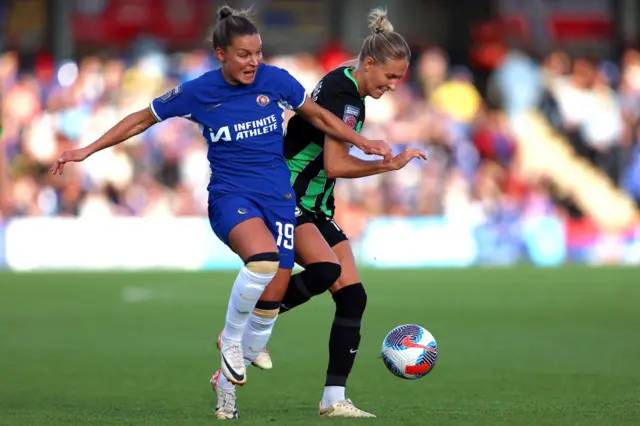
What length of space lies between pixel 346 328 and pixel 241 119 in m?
1.39

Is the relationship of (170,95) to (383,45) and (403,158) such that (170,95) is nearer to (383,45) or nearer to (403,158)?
(383,45)

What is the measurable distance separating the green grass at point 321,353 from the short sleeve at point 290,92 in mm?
1792

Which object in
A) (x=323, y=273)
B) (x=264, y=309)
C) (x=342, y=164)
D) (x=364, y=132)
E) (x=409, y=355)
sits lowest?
(x=409, y=355)

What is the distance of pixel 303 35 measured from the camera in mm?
27797

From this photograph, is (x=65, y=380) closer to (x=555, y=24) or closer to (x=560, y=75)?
(x=560, y=75)

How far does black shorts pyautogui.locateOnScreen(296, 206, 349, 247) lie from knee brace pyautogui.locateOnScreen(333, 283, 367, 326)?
1.12 ft

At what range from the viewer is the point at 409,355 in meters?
8.00

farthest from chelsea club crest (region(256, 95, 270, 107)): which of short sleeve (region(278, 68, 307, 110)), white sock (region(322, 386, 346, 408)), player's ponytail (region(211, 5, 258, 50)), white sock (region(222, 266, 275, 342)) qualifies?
white sock (region(322, 386, 346, 408))

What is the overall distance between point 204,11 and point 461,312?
13.8 metres

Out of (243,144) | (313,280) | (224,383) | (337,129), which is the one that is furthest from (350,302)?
(243,144)

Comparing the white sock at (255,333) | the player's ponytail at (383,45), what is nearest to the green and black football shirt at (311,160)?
the player's ponytail at (383,45)

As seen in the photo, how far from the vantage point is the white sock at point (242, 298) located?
7.28 meters

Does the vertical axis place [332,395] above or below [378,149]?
below

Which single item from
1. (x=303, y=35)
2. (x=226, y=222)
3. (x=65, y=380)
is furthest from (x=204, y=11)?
(x=226, y=222)
